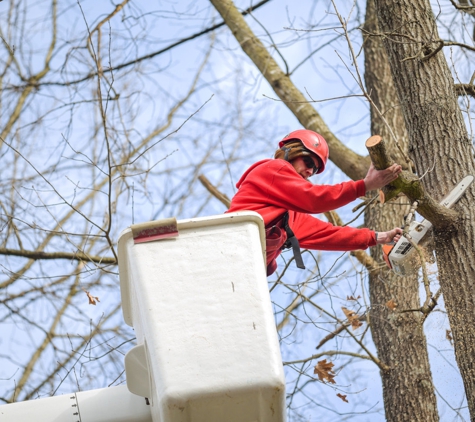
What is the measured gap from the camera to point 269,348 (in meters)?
2.67

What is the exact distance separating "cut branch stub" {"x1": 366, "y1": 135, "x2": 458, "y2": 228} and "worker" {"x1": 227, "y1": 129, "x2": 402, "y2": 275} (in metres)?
0.04

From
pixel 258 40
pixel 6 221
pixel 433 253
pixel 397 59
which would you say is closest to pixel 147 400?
pixel 433 253

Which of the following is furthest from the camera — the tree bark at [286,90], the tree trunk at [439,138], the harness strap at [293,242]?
the tree bark at [286,90]

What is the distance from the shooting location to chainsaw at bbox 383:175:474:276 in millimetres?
4047

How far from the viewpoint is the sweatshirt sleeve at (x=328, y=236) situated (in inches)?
180

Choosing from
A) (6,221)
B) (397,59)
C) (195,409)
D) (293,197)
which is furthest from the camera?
(6,221)

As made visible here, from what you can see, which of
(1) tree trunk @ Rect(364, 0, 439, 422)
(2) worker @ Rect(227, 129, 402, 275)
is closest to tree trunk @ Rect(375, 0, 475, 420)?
(1) tree trunk @ Rect(364, 0, 439, 422)

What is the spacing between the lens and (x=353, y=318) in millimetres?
5594

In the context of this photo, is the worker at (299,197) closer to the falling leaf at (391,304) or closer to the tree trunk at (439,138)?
the tree trunk at (439,138)

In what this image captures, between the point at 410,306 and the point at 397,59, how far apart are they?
6.31ft

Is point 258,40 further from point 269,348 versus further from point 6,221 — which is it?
point 269,348

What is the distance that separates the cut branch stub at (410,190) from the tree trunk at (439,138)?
3.1 inches

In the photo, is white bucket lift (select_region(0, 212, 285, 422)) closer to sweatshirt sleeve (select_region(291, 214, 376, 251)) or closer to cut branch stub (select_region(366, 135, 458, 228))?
cut branch stub (select_region(366, 135, 458, 228))

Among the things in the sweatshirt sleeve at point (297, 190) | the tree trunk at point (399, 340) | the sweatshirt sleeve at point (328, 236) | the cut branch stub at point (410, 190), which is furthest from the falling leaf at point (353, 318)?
the cut branch stub at point (410, 190)
